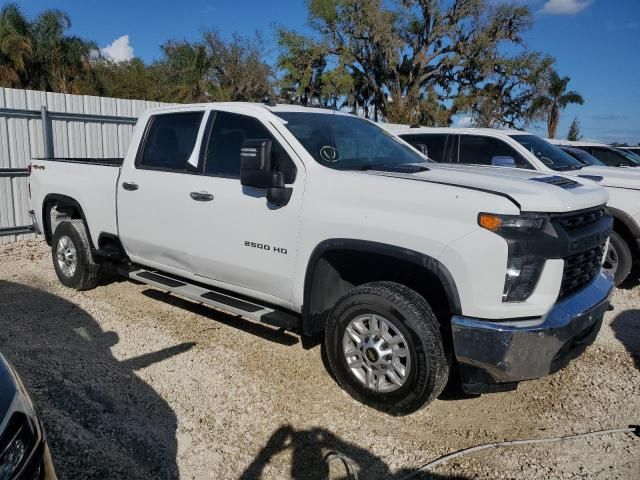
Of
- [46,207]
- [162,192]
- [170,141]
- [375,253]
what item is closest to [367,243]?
[375,253]

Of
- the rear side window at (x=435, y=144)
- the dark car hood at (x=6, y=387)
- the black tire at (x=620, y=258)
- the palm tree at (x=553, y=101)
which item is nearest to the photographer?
the dark car hood at (x=6, y=387)

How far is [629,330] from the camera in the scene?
549 cm

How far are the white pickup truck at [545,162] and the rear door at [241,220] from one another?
96.6 inches

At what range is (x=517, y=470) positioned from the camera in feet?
10.2

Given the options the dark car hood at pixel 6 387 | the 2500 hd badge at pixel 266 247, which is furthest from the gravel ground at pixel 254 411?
the 2500 hd badge at pixel 266 247

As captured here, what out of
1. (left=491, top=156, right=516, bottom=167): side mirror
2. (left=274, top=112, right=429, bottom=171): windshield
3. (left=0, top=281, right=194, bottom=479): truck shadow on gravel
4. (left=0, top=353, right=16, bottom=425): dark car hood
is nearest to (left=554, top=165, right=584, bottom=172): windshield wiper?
(left=491, top=156, right=516, bottom=167): side mirror

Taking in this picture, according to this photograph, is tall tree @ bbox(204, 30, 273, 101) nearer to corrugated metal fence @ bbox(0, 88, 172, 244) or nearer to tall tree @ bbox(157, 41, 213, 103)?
tall tree @ bbox(157, 41, 213, 103)

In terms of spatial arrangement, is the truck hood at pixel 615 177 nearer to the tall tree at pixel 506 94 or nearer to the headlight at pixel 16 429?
the headlight at pixel 16 429

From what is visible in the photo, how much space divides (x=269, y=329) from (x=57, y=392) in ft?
6.53

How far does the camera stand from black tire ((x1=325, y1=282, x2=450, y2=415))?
10.8 ft

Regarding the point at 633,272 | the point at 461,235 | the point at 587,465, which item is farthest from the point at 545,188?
the point at 633,272

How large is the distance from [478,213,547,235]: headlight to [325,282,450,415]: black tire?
68 cm

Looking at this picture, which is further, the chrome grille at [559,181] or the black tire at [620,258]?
the black tire at [620,258]

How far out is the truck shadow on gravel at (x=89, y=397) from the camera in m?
2.96
